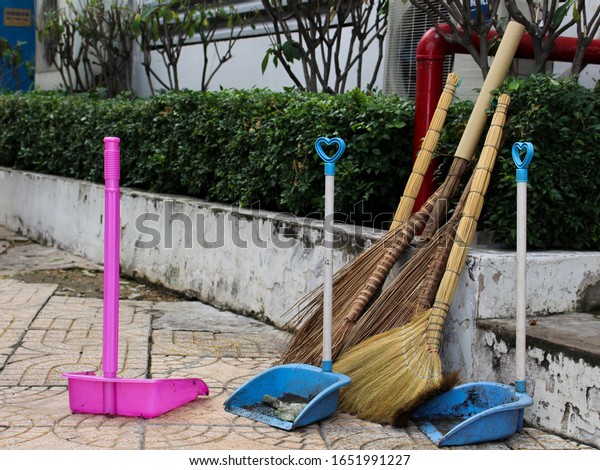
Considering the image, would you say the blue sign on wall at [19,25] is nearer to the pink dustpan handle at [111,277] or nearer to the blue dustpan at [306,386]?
the pink dustpan handle at [111,277]

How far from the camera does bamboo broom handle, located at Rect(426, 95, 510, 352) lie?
13.7 ft

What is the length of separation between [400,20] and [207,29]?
421 centimetres

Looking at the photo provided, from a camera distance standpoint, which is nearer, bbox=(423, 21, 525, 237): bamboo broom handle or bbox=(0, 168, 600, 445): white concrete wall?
bbox=(0, 168, 600, 445): white concrete wall

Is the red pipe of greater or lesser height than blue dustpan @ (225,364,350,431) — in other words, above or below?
above

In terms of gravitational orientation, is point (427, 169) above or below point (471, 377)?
above

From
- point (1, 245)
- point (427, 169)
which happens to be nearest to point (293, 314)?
point (427, 169)

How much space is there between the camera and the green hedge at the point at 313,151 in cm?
456

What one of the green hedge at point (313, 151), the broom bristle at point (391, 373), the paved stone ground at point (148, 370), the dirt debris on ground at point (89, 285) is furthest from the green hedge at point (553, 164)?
the dirt debris on ground at point (89, 285)


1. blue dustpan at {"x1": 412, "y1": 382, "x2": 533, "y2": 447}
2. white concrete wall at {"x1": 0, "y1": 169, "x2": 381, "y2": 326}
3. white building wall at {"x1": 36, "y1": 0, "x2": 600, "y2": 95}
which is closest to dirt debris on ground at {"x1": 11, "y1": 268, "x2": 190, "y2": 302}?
white concrete wall at {"x1": 0, "y1": 169, "x2": 381, "y2": 326}

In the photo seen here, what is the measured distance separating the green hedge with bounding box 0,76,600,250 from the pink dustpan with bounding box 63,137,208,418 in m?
1.84

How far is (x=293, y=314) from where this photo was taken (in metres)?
5.83

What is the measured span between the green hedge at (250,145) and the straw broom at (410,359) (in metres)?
1.17

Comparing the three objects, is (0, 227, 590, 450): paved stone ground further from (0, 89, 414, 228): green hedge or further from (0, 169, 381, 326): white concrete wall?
(0, 89, 414, 228): green hedge

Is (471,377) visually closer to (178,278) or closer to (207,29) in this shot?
(178,278)
